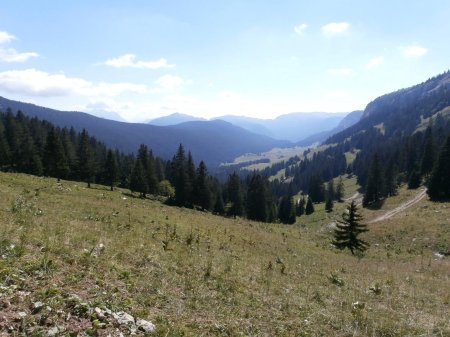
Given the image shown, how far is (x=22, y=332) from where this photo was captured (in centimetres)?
626

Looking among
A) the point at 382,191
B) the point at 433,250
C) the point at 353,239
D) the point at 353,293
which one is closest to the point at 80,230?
the point at 353,293

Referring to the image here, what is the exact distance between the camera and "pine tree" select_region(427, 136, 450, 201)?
6912cm

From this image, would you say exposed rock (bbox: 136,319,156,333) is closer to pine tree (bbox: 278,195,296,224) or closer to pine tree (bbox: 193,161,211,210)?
pine tree (bbox: 193,161,211,210)

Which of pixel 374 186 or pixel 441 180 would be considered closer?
pixel 441 180

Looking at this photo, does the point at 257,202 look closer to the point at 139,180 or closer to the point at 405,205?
the point at 139,180

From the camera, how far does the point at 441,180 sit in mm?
69375

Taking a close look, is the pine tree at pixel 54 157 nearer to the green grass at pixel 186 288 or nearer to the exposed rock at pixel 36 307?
the green grass at pixel 186 288

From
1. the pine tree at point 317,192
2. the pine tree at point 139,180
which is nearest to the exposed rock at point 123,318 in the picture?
the pine tree at point 139,180

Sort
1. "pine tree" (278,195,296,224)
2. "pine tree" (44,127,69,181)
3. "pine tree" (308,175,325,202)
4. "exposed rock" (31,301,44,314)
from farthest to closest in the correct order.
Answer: "pine tree" (308,175,325,202) < "pine tree" (278,195,296,224) < "pine tree" (44,127,69,181) < "exposed rock" (31,301,44,314)

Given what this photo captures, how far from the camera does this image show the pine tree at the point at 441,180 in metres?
69.1

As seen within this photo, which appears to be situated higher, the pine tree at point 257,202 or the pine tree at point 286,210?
the pine tree at point 257,202

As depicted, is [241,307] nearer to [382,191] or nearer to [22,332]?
[22,332]

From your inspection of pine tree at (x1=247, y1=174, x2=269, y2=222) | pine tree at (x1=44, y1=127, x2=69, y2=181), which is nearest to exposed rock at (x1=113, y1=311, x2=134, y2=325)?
pine tree at (x1=44, y1=127, x2=69, y2=181)

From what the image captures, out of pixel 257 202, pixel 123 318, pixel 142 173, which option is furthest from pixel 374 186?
pixel 123 318
